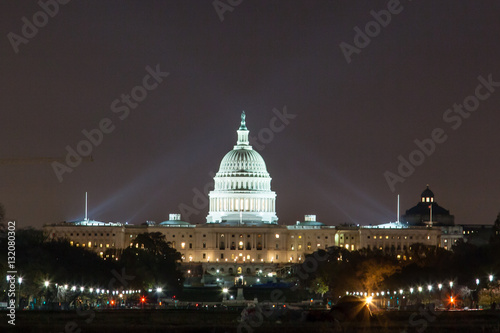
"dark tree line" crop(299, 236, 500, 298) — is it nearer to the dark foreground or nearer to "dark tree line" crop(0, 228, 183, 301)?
"dark tree line" crop(0, 228, 183, 301)

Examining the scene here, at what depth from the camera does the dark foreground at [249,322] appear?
95.1m

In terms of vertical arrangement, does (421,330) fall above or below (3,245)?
below

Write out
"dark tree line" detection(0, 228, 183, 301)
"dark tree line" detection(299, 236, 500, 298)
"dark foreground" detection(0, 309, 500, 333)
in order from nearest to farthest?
1. "dark foreground" detection(0, 309, 500, 333)
2. "dark tree line" detection(0, 228, 183, 301)
3. "dark tree line" detection(299, 236, 500, 298)

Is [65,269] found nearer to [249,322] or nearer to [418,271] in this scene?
[418,271]

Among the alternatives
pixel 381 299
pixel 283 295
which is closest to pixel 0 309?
pixel 381 299

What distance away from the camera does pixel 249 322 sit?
102875mm

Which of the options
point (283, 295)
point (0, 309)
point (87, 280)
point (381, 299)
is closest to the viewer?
point (0, 309)

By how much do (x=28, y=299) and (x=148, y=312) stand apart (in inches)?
1084

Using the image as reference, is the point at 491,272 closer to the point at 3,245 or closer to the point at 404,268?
the point at 404,268

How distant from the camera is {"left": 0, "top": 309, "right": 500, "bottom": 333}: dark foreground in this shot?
95125mm

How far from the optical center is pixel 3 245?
14775 cm

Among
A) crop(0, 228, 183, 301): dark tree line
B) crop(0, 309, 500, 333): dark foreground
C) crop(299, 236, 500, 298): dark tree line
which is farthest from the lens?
crop(299, 236, 500, 298): dark tree line

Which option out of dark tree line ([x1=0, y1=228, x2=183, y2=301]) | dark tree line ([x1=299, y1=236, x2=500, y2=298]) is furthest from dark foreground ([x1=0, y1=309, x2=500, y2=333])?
dark tree line ([x1=299, y1=236, x2=500, y2=298])

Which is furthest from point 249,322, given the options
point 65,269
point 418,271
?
point 418,271
